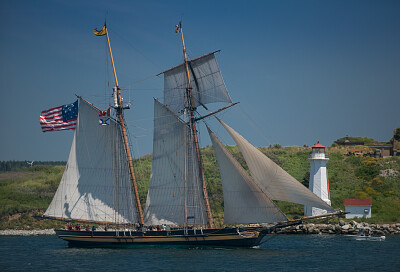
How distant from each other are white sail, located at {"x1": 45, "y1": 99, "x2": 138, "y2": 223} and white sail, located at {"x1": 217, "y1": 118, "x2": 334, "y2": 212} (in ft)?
47.5

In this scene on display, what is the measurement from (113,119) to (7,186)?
45.1 m

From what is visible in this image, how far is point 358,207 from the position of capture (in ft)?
226

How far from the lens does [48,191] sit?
88.3m

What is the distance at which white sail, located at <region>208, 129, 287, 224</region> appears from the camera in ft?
152

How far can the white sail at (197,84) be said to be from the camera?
171ft

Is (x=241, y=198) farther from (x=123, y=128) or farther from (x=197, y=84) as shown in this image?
(x=123, y=128)

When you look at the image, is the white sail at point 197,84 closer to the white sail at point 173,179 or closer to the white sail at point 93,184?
the white sail at point 173,179

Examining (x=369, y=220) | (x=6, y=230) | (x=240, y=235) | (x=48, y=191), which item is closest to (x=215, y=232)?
(x=240, y=235)

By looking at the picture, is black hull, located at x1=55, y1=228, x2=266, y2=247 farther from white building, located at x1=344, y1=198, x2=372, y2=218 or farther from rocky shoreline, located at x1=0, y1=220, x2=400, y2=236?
white building, located at x1=344, y1=198, x2=372, y2=218

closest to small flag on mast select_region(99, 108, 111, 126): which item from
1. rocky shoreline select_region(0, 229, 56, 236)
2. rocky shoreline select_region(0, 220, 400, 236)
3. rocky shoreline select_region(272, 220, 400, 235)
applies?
rocky shoreline select_region(0, 220, 400, 236)

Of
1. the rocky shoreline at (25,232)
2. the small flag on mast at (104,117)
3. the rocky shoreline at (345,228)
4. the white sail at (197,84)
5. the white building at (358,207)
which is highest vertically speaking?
the white sail at (197,84)

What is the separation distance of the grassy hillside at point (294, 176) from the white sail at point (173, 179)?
1265cm

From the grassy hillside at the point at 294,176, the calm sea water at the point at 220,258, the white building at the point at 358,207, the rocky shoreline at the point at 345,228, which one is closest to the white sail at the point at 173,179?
the calm sea water at the point at 220,258

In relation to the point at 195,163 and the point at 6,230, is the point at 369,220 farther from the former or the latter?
the point at 6,230
